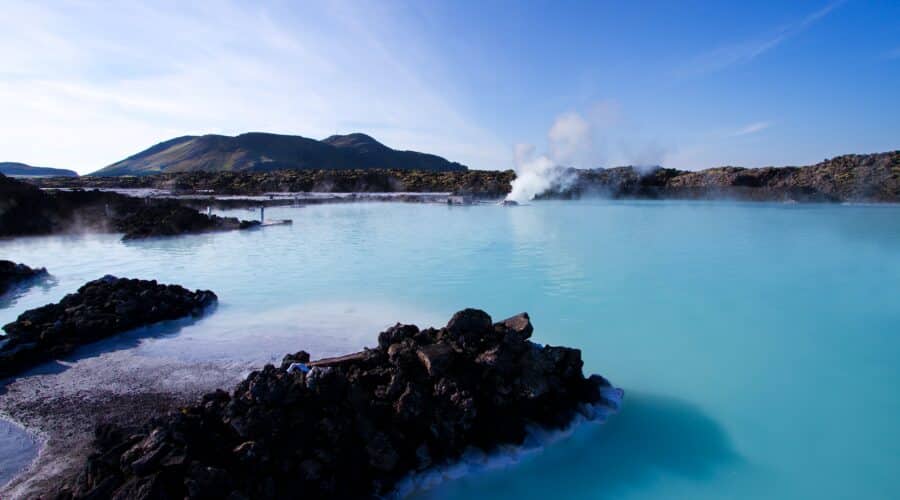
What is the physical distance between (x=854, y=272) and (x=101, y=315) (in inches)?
601

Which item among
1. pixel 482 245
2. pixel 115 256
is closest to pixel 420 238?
pixel 482 245

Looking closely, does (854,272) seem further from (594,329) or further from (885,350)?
(594,329)

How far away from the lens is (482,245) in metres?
15.3

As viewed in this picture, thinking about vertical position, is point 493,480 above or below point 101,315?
below

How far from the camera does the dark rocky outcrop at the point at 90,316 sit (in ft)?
18.6

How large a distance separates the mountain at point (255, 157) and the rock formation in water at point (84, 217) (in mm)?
67810

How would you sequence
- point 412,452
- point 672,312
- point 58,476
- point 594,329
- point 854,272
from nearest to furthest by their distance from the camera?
point 58,476
point 412,452
point 594,329
point 672,312
point 854,272

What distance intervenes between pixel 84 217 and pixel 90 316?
16.2m

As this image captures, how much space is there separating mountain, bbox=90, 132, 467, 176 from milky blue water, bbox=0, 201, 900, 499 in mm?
77583

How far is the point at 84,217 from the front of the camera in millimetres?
19422

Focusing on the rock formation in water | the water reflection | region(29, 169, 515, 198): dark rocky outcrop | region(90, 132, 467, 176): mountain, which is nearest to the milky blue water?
the water reflection

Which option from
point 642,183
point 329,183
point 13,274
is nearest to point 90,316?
point 13,274

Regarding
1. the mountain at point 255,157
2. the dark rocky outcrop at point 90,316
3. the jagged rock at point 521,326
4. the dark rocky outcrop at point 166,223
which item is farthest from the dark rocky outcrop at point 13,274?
the mountain at point 255,157

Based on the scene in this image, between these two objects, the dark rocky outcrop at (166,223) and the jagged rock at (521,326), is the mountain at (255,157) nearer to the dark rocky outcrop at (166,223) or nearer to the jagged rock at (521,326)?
the dark rocky outcrop at (166,223)
